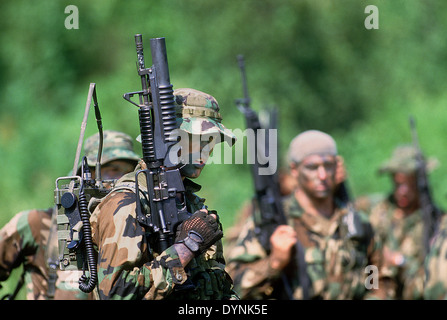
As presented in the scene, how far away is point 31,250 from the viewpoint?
22.7ft

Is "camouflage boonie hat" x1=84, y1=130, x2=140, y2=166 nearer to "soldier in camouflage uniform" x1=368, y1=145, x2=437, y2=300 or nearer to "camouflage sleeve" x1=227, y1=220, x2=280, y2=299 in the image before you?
"camouflage sleeve" x1=227, y1=220, x2=280, y2=299

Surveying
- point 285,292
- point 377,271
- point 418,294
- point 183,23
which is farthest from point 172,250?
point 183,23

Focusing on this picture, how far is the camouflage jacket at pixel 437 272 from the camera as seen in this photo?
5875 millimetres

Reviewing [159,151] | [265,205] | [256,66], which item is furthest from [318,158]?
[256,66]

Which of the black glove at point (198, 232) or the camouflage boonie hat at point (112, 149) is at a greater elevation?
the camouflage boonie hat at point (112, 149)

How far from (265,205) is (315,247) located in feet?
1.77

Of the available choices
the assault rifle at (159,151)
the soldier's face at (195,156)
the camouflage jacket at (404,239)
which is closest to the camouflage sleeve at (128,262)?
the assault rifle at (159,151)

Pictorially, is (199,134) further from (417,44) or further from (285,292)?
(417,44)

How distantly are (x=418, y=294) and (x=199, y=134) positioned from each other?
530 centimetres

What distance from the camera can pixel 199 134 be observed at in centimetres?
477

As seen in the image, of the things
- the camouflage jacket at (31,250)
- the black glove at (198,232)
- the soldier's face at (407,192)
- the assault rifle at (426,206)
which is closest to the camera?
the black glove at (198,232)

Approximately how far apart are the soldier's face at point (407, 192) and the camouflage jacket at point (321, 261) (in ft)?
14.7

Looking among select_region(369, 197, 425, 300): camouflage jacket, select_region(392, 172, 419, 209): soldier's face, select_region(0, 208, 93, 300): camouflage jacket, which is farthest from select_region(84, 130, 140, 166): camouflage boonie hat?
select_region(392, 172, 419, 209): soldier's face

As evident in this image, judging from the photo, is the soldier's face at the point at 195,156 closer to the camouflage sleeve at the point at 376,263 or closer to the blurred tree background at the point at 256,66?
the camouflage sleeve at the point at 376,263
